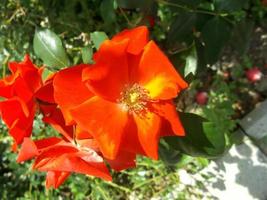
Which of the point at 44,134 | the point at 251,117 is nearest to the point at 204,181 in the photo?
the point at 251,117

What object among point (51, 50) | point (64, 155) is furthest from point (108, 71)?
point (51, 50)

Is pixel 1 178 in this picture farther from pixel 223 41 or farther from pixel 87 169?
pixel 87 169

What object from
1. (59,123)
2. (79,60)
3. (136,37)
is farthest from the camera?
(79,60)

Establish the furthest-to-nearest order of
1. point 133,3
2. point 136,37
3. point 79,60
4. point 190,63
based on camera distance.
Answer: point 79,60, point 133,3, point 190,63, point 136,37

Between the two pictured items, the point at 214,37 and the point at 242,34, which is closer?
the point at 214,37

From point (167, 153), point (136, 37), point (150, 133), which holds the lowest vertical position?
point (167, 153)

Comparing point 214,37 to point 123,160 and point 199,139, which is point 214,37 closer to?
point 199,139

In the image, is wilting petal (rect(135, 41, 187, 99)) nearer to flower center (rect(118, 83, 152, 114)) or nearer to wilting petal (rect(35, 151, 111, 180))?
flower center (rect(118, 83, 152, 114))
